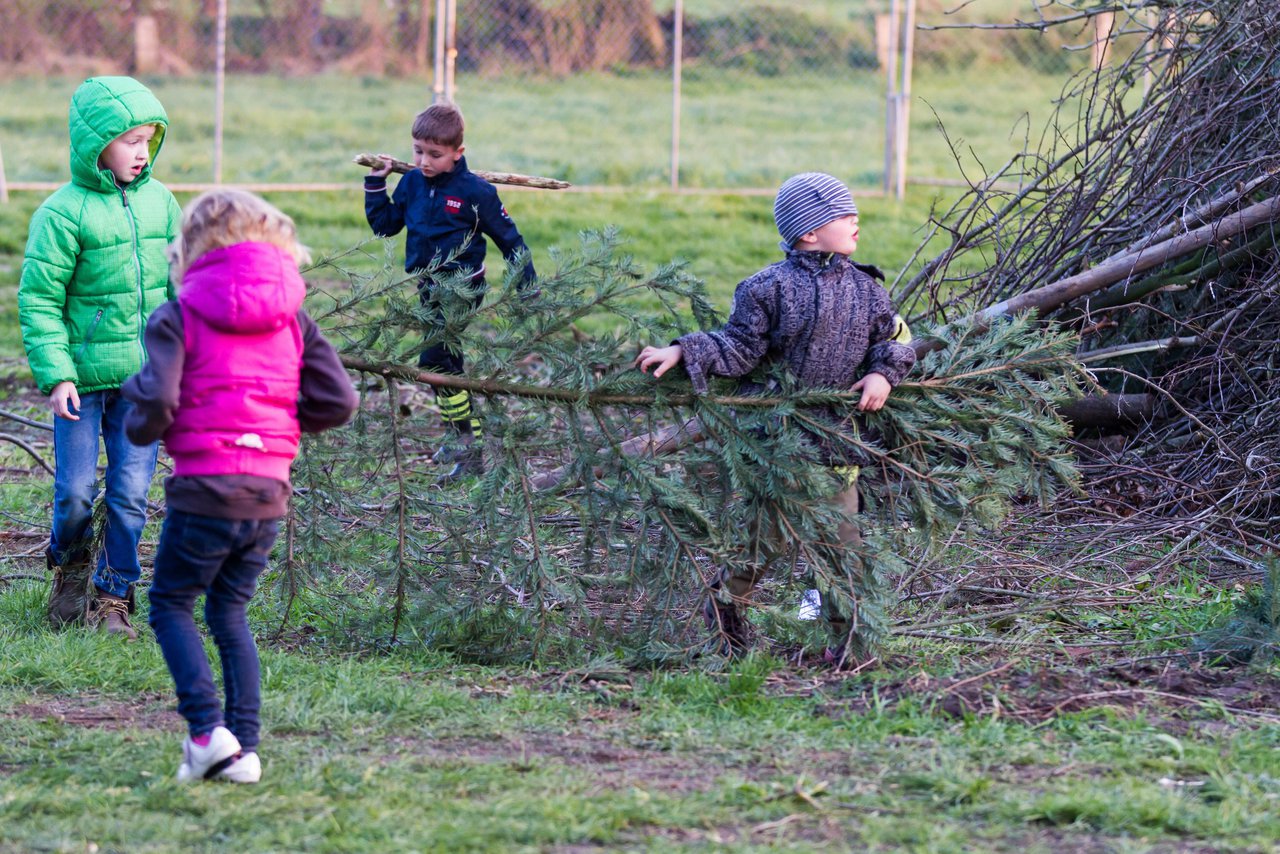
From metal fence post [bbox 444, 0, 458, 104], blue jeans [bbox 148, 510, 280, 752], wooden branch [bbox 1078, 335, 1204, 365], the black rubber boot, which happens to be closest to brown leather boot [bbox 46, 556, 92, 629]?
blue jeans [bbox 148, 510, 280, 752]

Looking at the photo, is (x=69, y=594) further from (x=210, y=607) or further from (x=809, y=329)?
(x=809, y=329)

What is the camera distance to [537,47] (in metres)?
17.0

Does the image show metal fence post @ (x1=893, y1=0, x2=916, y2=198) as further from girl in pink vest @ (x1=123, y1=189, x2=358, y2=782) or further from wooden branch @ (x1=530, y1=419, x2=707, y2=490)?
girl in pink vest @ (x1=123, y1=189, x2=358, y2=782)

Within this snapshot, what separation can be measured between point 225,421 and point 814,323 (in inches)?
69.7

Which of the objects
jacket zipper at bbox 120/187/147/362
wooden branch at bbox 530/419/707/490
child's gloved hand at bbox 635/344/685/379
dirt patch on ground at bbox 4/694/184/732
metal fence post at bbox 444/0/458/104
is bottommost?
dirt patch on ground at bbox 4/694/184/732

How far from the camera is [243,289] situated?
129 inches

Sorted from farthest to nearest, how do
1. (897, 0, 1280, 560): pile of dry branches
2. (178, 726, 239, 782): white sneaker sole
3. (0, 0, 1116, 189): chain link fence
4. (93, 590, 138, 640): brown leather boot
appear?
(0, 0, 1116, 189): chain link fence
(897, 0, 1280, 560): pile of dry branches
(93, 590, 138, 640): brown leather boot
(178, 726, 239, 782): white sneaker sole

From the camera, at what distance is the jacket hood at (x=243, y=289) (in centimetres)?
326

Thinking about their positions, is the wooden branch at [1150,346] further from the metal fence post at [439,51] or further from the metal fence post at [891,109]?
the metal fence post at [439,51]

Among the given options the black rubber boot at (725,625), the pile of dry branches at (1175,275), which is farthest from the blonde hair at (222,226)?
the pile of dry branches at (1175,275)

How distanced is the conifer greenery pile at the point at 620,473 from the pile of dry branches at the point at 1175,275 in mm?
1193

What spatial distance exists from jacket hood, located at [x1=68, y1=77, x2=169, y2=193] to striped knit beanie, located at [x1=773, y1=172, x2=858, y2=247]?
6.23 ft

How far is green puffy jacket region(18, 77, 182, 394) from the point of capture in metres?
4.32

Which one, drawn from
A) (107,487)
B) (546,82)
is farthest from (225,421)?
(546,82)
